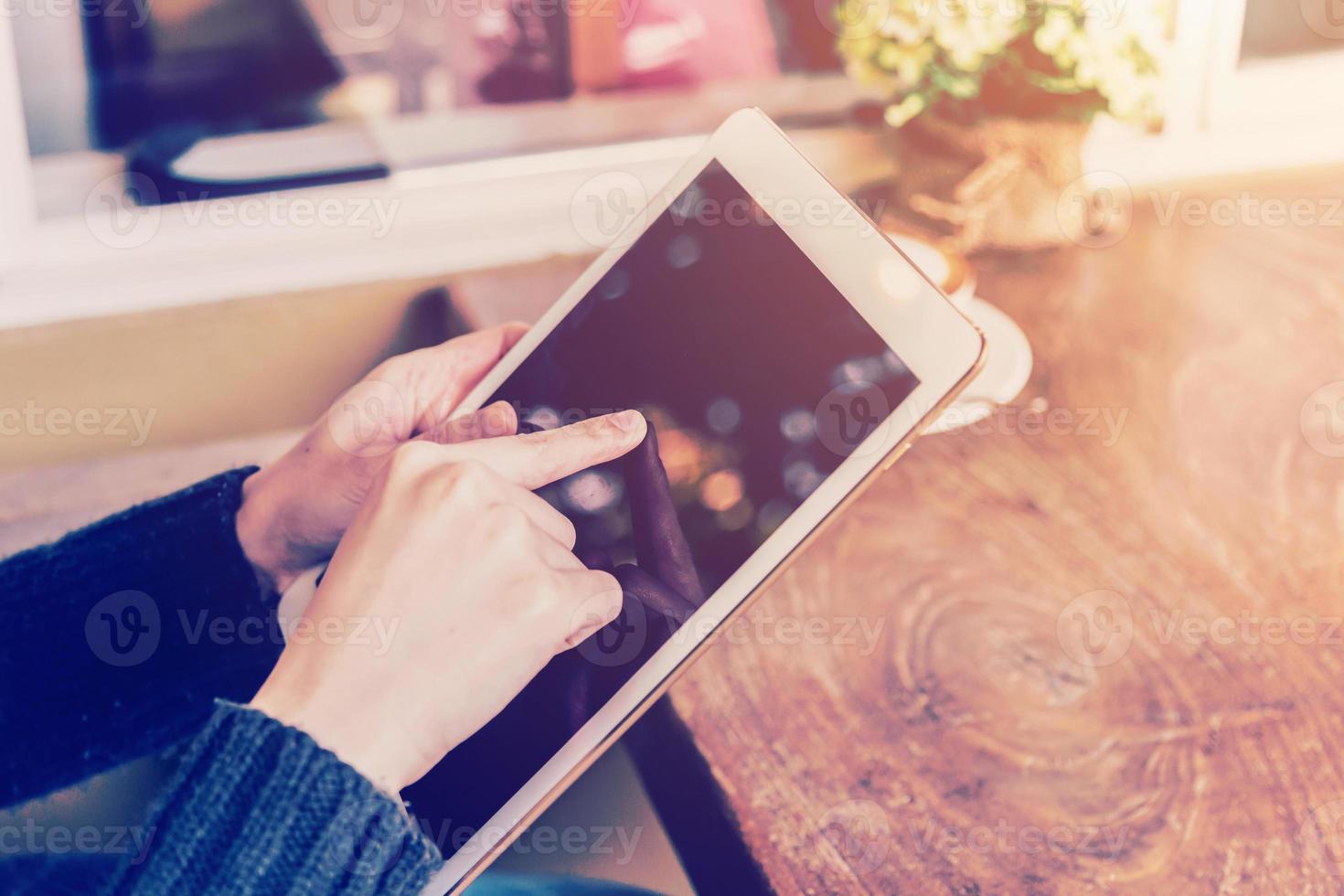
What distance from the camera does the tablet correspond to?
543 mm

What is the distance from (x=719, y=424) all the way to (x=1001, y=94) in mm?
712

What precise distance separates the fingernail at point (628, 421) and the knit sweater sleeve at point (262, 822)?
0.23 m

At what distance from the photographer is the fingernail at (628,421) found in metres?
0.59

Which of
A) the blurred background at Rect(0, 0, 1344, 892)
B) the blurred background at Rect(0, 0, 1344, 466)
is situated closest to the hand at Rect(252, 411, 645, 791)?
the blurred background at Rect(0, 0, 1344, 892)

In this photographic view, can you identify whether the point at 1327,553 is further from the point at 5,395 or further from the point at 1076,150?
the point at 5,395

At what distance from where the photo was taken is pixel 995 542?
795mm

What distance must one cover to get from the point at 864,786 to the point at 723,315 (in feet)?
0.99

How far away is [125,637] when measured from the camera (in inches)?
27.5

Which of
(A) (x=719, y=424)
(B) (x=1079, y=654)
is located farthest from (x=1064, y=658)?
(A) (x=719, y=424)

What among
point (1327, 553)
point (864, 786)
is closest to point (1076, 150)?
point (1327, 553)

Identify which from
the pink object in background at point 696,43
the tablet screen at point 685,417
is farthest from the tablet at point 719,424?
the pink object in background at point 696,43

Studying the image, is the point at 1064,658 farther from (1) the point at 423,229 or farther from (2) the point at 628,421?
(1) the point at 423,229

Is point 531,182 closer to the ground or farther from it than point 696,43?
closer to the ground

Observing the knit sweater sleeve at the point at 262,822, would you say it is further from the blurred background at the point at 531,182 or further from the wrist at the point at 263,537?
the blurred background at the point at 531,182
